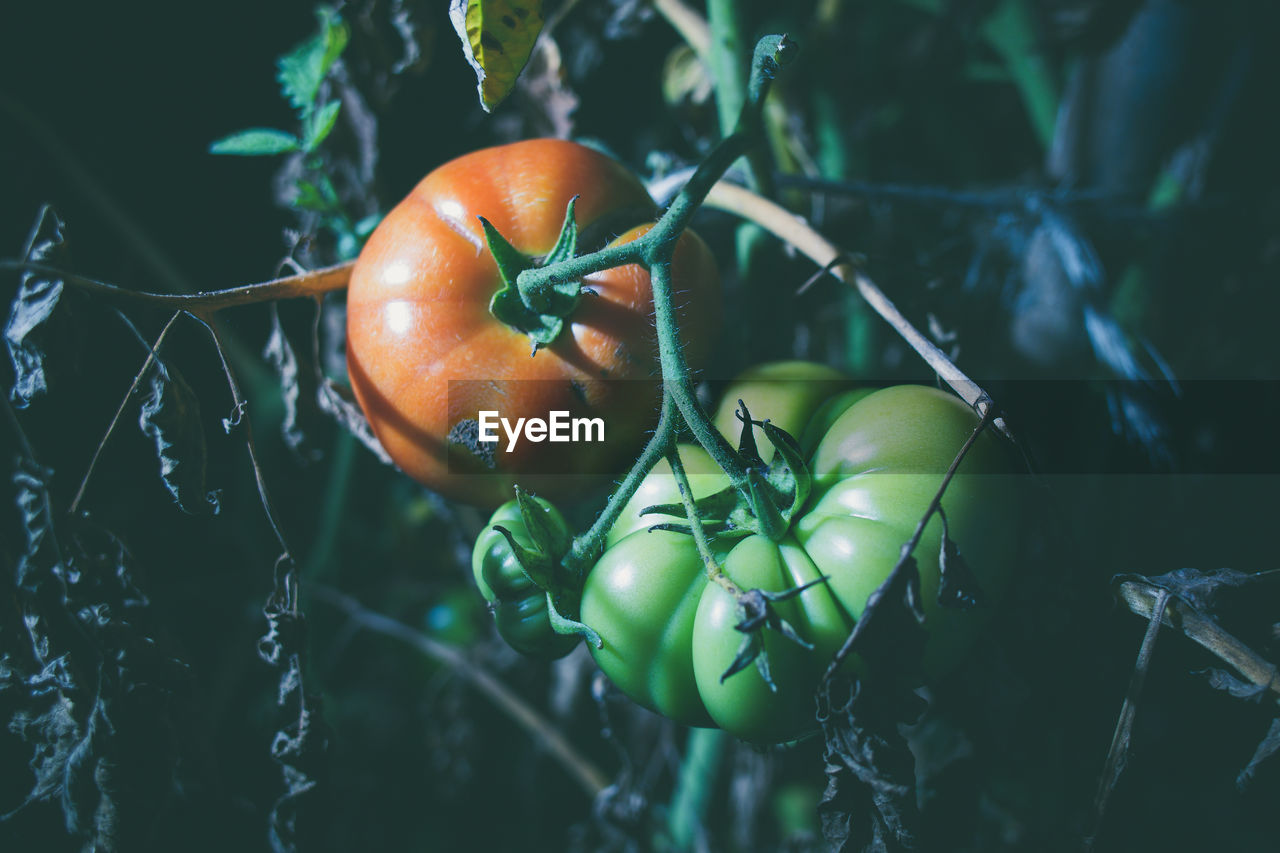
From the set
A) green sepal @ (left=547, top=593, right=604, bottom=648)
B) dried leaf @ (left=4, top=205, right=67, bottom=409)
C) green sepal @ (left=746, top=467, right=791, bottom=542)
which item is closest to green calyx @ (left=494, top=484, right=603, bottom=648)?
green sepal @ (left=547, top=593, right=604, bottom=648)

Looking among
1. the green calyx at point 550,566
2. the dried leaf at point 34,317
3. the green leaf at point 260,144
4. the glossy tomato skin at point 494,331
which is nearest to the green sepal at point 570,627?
the green calyx at point 550,566

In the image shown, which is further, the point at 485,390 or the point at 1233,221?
the point at 1233,221

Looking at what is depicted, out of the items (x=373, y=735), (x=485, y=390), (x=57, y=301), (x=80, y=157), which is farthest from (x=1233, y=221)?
(x=80, y=157)

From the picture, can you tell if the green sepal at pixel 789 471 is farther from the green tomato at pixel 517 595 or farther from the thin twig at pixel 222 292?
the thin twig at pixel 222 292

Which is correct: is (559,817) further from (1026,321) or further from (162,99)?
(162,99)

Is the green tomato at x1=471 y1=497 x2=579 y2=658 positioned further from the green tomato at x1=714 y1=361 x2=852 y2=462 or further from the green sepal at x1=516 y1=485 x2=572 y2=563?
the green tomato at x1=714 y1=361 x2=852 y2=462

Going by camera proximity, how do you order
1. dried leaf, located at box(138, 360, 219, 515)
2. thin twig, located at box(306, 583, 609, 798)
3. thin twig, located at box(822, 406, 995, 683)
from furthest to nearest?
thin twig, located at box(306, 583, 609, 798) → dried leaf, located at box(138, 360, 219, 515) → thin twig, located at box(822, 406, 995, 683)
